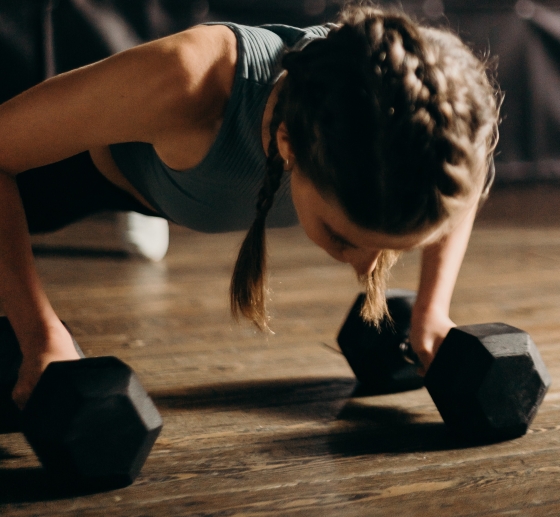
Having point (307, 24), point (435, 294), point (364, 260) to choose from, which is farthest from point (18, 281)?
point (307, 24)

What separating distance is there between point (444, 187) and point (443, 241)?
1.06ft

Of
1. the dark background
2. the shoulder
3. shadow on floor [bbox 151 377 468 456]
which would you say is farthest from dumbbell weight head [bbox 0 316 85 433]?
the dark background

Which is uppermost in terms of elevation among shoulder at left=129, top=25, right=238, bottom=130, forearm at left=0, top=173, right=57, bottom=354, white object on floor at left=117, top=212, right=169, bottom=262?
shoulder at left=129, top=25, right=238, bottom=130

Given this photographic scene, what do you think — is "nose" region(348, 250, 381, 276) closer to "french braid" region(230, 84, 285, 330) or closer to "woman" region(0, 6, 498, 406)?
"woman" region(0, 6, 498, 406)

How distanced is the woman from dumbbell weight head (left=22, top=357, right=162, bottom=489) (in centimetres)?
8

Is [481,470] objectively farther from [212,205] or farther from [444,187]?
[212,205]

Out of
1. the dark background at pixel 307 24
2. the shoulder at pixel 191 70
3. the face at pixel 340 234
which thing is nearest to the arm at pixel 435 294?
the face at pixel 340 234

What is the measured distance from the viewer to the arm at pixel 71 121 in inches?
26.5

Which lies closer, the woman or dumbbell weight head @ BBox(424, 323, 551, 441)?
the woman

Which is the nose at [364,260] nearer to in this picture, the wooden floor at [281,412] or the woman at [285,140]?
the woman at [285,140]

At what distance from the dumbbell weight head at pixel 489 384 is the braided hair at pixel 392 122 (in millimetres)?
203

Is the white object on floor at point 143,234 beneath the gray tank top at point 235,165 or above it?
beneath

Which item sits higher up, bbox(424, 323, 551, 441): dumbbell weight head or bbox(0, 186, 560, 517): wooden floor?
bbox(424, 323, 551, 441): dumbbell weight head

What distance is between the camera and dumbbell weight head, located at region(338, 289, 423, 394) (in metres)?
0.88
